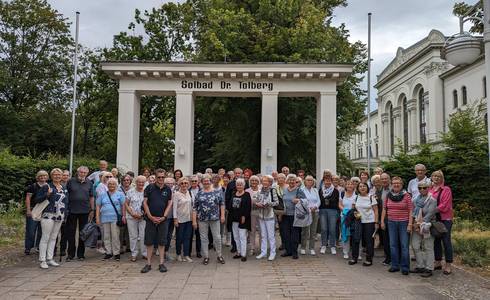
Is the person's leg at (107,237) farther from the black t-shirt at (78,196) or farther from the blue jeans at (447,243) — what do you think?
the blue jeans at (447,243)

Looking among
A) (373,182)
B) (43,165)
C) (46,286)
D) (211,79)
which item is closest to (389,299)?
(373,182)

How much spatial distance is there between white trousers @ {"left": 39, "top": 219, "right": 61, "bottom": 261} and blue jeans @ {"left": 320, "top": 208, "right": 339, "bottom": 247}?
18.1 feet

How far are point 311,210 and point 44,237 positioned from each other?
5.38m

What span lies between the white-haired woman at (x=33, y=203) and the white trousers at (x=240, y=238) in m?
3.84

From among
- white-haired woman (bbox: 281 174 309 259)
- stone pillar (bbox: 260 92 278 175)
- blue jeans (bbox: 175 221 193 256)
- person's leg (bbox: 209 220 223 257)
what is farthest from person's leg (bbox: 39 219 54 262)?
stone pillar (bbox: 260 92 278 175)

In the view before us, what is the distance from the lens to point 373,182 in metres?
9.03

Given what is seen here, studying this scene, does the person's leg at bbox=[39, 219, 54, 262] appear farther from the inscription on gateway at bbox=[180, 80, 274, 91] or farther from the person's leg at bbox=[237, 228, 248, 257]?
the inscription on gateway at bbox=[180, 80, 274, 91]

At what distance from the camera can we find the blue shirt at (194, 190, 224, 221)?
8523 mm

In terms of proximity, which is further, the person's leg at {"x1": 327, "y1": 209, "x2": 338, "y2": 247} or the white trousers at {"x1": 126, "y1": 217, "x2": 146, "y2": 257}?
the person's leg at {"x1": 327, "y1": 209, "x2": 338, "y2": 247}

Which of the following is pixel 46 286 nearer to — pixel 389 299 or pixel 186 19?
pixel 389 299

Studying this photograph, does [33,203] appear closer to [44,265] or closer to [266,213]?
[44,265]

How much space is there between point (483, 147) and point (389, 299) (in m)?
10.7

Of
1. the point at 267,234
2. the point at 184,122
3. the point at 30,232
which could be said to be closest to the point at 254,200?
the point at 267,234

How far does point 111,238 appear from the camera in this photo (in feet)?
28.7
